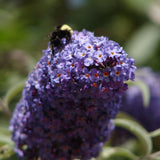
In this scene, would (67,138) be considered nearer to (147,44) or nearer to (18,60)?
(18,60)

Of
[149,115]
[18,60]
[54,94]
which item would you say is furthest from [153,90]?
[54,94]

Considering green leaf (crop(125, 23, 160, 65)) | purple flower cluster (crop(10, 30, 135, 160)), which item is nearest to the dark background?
green leaf (crop(125, 23, 160, 65))

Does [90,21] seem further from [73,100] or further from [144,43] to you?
[73,100]

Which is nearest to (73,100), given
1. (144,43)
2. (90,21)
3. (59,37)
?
(59,37)

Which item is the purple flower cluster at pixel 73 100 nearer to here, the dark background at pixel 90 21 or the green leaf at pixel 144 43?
the dark background at pixel 90 21

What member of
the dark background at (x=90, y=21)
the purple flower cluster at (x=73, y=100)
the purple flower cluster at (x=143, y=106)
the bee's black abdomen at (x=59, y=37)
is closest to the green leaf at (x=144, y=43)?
the dark background at (x=90, y=21)

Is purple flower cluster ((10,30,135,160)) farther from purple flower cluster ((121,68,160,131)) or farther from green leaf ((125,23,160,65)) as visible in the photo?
green leaf ((125,23,160,65))
